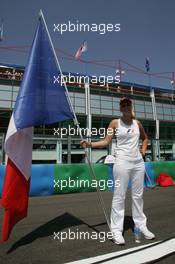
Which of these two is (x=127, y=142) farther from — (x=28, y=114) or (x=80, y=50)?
(x=80, y=50)

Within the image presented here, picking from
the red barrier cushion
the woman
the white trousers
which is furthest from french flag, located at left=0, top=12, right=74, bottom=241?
the red barrier cushion

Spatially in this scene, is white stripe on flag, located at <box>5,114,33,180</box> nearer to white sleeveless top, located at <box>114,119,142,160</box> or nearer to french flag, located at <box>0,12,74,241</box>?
french flag, located at <box>0,12,74,241</box>

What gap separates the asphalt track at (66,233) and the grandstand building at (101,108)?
8.16 metres

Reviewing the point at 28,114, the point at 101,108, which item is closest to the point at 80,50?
the point at 101,108

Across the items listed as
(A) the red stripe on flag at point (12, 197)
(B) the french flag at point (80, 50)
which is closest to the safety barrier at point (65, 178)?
(A) the red stripe on flag at point (12, 197)

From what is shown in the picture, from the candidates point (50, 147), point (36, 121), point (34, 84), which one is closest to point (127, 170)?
point (36, 121)

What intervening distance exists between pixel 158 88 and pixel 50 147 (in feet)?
61.4

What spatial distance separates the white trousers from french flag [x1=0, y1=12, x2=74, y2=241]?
3.39 ft

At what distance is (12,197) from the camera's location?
3.71 m

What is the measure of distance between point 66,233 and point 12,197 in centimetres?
93

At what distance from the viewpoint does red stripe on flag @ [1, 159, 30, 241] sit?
12.0 ft

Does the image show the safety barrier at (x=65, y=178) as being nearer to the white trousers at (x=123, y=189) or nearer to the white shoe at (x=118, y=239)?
the white trousers at (x=123, y=189)

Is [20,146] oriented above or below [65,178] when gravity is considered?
above

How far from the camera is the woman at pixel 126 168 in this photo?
3684 millimetres
